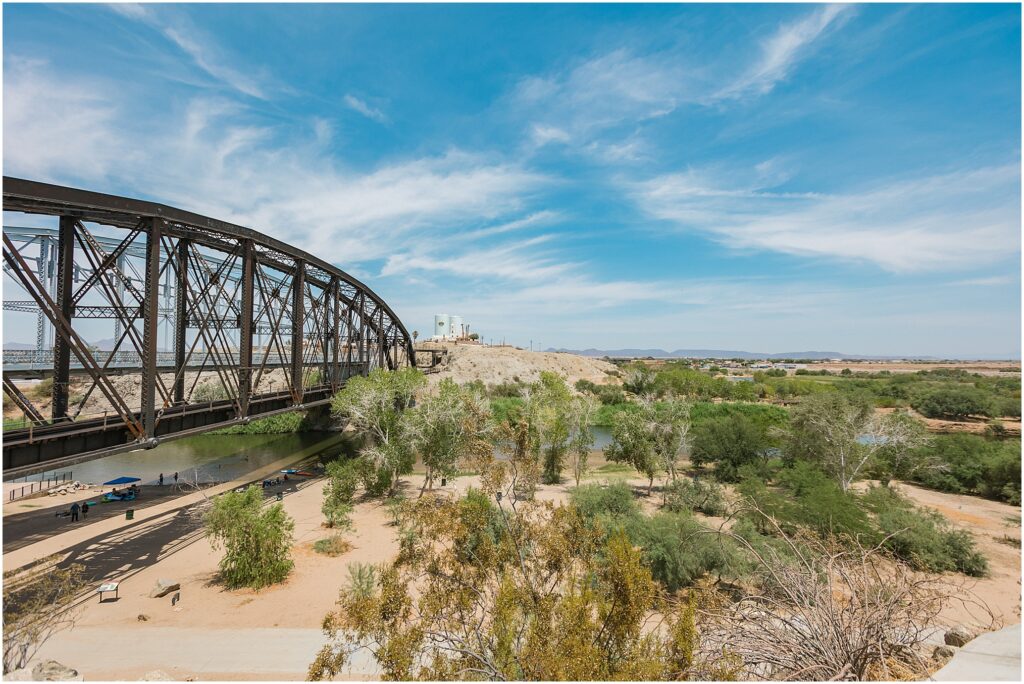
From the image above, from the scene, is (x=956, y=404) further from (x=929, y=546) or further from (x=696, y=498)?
(x=696, y=498)

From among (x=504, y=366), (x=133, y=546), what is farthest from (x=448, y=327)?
(x=133, y=546)

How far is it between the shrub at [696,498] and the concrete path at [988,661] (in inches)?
847

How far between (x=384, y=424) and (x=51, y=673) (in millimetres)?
20958

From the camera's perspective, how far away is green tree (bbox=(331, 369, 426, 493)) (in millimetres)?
29031

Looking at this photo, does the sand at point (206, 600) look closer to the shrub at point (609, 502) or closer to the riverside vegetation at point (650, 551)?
the riverside vegetation at point (650, 551)

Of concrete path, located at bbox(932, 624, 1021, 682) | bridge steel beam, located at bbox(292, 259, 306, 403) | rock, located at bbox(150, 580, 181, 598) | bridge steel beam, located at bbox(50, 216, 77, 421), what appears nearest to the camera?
concrete path, located at bbox(932, 624, 1021, 682)

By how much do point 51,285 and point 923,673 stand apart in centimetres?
2892

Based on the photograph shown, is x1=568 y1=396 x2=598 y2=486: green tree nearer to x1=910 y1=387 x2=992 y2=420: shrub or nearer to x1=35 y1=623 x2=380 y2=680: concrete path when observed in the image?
x1=35 y1=623 x2=380 y2=680: concrete path

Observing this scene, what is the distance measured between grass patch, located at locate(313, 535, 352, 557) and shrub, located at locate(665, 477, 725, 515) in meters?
18.9

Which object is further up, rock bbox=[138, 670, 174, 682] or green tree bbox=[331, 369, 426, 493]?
green tree bbox=[331, 369, 426, 493]

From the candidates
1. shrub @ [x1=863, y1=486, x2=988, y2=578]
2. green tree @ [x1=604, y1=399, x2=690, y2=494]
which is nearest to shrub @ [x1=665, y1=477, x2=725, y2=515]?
green tree @ [x1=604, y1=399, x2=690, y2=494]

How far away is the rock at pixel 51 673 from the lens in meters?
10.1

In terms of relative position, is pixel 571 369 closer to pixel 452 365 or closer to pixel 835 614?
pixel 452 365

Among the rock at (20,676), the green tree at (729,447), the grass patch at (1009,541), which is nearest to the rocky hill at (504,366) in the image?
the green tree at (729,447)
